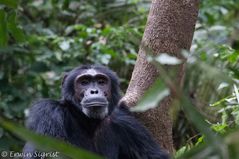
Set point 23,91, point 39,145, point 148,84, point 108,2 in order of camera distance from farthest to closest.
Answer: point 108,2, point 23,91, point 148,84, point 39,145

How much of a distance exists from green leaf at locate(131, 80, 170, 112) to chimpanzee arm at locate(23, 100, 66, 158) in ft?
7.54

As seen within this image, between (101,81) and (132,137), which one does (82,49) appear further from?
(132,137)

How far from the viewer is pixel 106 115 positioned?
3883 mm

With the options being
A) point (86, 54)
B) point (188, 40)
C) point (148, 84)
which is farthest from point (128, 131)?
point (86, 54)

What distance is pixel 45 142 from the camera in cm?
98

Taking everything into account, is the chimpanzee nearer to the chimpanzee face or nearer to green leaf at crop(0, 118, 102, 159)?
the chimpanzee face

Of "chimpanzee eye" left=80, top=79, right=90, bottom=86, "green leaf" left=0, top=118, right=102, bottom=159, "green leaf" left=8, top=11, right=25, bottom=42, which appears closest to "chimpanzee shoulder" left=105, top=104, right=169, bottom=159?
"chimpanzee eye" left=80, top=79, right=90, bottom=86

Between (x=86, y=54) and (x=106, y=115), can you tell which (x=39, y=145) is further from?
(x=86, y=54)

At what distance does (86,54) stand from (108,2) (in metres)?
1.18

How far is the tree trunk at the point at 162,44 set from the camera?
355cm

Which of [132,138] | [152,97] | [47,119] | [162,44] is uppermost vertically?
[152,97]

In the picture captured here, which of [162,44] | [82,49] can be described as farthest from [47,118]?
[82,49]

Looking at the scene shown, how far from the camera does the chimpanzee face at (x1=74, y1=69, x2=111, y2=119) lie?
372 centimetres

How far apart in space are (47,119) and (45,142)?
259 centimetres
